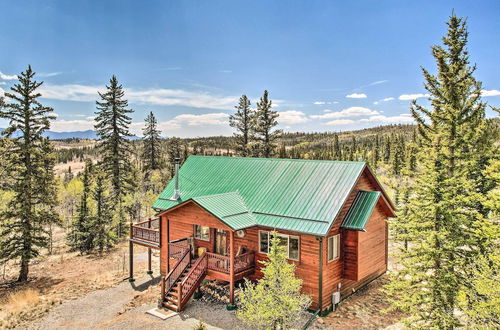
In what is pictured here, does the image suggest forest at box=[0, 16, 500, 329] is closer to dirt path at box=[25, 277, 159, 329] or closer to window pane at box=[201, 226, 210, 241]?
dirt path at box=[25, 277, 159, 329]

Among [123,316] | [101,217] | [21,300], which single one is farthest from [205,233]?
[101,217]

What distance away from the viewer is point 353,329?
44.2ft

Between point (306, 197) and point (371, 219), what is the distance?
3.84 m

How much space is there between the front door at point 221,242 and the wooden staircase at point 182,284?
56.0 inches

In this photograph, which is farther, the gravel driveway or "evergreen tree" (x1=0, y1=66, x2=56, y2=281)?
"evergreen tree" (x1=0, y1=66, x2=56, y2=281)

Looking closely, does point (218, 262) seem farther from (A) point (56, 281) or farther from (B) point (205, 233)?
(A) point (56, 281)

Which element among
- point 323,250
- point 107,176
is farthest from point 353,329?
point 107,176

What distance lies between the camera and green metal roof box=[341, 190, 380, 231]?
15.5 m

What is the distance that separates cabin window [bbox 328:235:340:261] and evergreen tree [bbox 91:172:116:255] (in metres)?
21.3

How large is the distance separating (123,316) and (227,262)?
537 cm

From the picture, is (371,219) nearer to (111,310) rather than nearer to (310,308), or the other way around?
(310,308)

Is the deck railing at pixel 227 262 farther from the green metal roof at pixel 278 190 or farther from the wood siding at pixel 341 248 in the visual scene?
the green metal roof at pixel 278 190

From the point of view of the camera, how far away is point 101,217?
29.5m

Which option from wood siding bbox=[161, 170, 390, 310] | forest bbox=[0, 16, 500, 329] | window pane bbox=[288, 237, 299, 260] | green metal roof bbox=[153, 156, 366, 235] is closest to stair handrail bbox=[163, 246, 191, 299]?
wood siding bbox=[161, 170, 390, 310]
